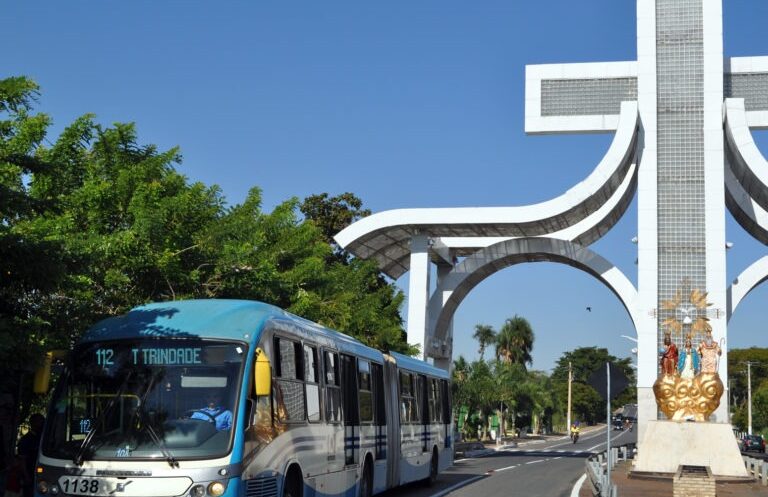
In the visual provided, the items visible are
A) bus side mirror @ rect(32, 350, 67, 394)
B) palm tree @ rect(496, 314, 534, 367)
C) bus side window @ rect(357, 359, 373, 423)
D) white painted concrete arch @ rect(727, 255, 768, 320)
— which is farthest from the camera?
palm tree @ rect(496, 314, 534, 367)

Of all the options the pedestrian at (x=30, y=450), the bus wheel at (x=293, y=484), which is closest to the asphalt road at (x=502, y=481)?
the bus wheel at (x=293, y=484)

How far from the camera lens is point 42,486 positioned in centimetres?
1120

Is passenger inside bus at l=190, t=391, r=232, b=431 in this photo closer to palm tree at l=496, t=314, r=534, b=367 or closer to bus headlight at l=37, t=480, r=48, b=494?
bus headlight at l=37, t=480, r=48, b=494

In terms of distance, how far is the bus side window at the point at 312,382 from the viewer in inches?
551

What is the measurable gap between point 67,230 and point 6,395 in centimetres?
360

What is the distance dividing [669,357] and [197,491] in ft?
81.4

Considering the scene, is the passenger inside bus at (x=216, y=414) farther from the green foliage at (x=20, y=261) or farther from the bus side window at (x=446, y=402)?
the bus side window at (x=446, y=402)

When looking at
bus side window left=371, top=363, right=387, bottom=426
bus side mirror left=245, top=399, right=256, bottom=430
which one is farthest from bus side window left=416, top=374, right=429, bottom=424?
bus side mirror left=245, top=399, right=256, bottom=430

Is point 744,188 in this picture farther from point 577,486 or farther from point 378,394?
point 378,394

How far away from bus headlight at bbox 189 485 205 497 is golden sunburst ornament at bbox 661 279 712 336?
30.0 meters

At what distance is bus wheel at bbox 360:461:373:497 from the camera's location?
1740 centimetres

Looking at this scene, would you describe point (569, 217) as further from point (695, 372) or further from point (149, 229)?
point (149, 229)

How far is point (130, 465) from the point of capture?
10.9 meters

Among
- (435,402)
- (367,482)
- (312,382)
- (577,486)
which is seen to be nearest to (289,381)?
(312,382)
